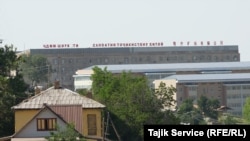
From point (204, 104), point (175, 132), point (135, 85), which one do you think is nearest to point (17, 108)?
point (135, 85)

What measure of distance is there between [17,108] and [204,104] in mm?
130105

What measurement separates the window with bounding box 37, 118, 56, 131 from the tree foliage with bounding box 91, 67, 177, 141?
21017mm

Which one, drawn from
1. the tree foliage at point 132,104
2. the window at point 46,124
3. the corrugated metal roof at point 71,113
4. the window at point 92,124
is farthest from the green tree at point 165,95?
the window at point 46,124

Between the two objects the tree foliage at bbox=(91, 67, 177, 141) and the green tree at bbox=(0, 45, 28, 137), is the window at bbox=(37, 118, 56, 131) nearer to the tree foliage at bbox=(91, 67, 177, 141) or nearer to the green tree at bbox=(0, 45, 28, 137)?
the green tree at bbox=(0, 45, 28, 137)

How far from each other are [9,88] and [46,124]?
59.1 feet

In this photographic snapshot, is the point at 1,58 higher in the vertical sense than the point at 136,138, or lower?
higher

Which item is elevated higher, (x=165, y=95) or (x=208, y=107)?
(x=165, y=95)

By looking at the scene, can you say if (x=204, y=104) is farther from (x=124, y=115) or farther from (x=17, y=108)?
(x=17, y=108)

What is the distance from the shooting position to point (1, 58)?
76875mm

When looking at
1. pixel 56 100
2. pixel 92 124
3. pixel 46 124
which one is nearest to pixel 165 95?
pixel 56 100

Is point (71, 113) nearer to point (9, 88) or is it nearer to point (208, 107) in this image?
point (9, 88)

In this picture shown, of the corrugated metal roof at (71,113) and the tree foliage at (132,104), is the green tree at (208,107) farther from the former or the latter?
the corrugated metal roof at (71,113)

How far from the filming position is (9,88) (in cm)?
7050

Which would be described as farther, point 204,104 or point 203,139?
point 204,104
